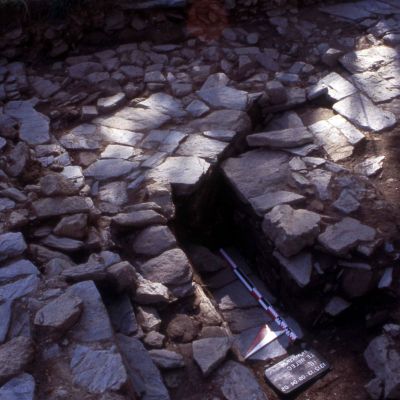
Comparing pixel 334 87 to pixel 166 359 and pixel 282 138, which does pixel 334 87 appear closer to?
pixel 282 138

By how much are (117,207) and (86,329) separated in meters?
1.40

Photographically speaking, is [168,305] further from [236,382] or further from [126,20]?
[126,20]

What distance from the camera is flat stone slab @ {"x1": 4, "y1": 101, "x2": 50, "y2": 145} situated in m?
4.64

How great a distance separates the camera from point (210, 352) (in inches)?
126

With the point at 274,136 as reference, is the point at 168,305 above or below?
below

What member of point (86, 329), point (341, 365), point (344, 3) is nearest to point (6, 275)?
point (86, 329)

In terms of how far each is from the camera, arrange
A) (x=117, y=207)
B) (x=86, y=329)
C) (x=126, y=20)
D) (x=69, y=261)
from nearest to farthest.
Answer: (x=86, y=329), (x=69, y=261), (x=117, y=207), (x=126, y=20)

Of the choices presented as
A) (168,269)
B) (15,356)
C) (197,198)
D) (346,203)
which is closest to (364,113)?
(346,203)

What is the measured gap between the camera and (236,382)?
3.12m

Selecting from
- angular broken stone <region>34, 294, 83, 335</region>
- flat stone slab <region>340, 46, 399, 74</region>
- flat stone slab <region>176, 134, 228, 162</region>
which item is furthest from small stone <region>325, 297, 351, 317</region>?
flat stone slab <region>340, 46, 399, 74</region>

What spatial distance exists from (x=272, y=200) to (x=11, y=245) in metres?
1.84

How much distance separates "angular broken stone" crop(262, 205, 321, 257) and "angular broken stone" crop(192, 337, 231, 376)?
0.86 m

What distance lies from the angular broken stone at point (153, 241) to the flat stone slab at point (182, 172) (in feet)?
1.50

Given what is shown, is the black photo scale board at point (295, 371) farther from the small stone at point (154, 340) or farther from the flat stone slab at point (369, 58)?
the flat stone slab at point (369, 58)
